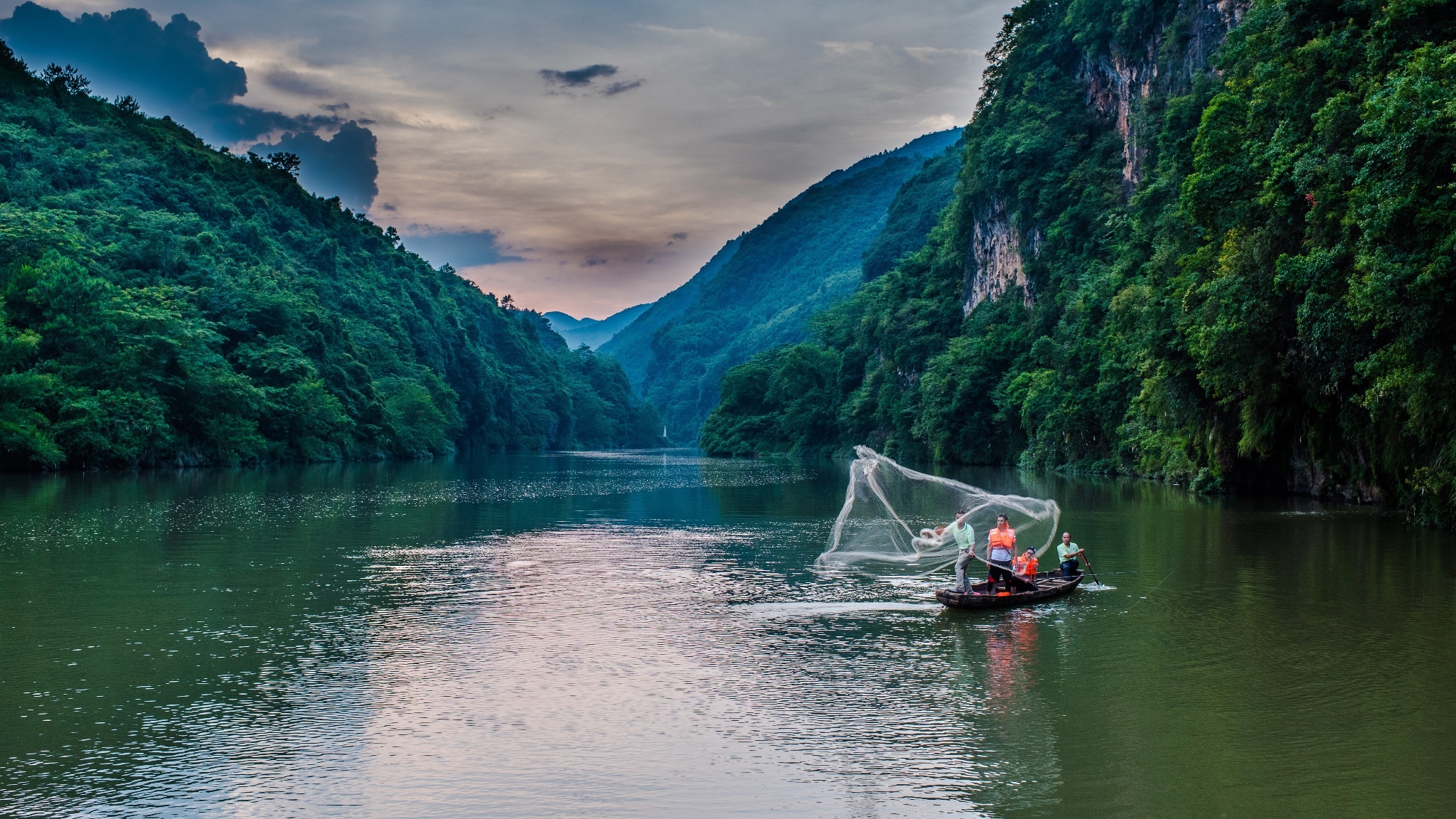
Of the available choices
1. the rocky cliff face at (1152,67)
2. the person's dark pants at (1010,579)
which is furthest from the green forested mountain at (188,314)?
the rocky cliff face at (1152,67)

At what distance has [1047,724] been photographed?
12.5 m

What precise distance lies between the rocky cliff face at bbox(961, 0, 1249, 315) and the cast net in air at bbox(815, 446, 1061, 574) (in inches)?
1472

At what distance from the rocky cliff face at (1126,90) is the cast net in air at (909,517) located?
37.4m

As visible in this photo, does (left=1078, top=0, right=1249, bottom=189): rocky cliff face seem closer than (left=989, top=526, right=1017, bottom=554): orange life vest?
No

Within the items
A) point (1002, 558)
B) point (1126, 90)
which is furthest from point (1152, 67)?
point (1002, 558)

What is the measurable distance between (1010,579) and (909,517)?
13.7 feet

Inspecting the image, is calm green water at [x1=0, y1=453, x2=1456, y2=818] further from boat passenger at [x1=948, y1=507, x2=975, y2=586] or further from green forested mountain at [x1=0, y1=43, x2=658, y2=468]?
green forested mountain at [x1=0, y1=43, x2=658, y2=468]

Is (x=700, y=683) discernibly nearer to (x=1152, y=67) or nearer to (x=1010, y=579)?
(x=1010, y=579)

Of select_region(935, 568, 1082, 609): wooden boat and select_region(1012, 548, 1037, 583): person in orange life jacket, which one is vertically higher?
select_region(1012, 548, 1037, 583): person in orange life jacket

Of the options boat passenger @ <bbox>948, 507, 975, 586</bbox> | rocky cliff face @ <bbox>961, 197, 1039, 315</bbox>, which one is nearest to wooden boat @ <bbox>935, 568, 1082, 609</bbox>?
boat passenger @ <bbox>948, 507, 975, 586</bbox>

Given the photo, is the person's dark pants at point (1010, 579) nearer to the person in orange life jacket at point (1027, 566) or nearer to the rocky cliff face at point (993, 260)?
the person in orange life jacket at point (1027, 566)

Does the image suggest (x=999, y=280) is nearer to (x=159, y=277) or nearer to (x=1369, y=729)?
(x=159, y=277)

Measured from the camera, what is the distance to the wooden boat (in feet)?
62.9

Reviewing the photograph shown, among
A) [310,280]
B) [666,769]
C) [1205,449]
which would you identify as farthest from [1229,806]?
[310,280]
